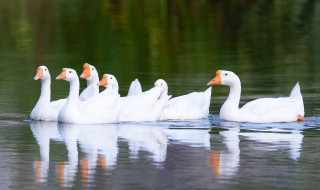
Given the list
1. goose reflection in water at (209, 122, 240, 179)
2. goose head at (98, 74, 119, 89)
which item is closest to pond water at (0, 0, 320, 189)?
goose reflection in water at (209, 122, 240, 179)

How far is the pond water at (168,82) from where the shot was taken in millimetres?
14453

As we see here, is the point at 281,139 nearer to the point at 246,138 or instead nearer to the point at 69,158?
the point at 246,138

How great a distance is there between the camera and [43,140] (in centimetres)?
1731

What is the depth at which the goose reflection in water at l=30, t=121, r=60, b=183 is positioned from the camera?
14406mm

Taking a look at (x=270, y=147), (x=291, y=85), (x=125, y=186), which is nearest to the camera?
(x=125, y=186)

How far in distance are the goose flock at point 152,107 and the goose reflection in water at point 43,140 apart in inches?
Result: 14.2

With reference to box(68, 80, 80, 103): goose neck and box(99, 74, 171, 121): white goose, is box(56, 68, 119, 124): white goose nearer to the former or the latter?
box(68, 80, 80, 103): goose neck

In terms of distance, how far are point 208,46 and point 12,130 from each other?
15.3 metres

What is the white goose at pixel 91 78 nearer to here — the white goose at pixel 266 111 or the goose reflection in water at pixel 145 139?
the goose reflection in water at pixel 145 139

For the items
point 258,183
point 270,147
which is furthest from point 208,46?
point 258,183

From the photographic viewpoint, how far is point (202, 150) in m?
16.3

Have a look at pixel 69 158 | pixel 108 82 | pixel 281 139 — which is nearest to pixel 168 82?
pixel 108 82

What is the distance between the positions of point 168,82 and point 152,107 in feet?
15.2

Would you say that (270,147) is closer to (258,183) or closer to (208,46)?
(258,183)
